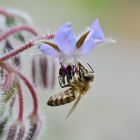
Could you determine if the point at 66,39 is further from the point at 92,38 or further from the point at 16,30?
the point at 16,30

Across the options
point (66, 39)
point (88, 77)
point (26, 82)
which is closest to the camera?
point (66, 39)

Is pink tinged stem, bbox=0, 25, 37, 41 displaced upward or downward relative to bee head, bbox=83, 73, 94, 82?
upward

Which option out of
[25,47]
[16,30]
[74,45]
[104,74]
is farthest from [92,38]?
[104,74]

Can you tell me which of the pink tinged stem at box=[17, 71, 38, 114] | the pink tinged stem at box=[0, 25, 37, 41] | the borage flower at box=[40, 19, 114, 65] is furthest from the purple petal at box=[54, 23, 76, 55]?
the pink tinged stem at box=[0, 25, 37, 41]

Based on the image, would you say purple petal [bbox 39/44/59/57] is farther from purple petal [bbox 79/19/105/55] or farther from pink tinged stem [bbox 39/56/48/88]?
pink tinged stem [bbox 39/56/48/88]

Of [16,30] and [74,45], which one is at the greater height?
[16,30]

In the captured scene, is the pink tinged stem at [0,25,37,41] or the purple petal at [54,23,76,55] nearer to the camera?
the purple petal at [54,23,76,55]

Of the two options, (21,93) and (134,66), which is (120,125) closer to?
(134,66)
